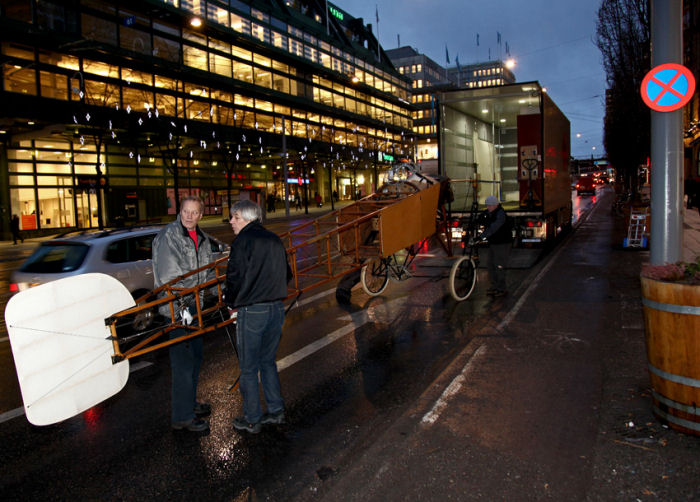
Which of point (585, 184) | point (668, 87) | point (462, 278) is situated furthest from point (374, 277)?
point (585, 184)

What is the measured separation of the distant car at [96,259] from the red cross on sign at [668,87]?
6989 millimetres

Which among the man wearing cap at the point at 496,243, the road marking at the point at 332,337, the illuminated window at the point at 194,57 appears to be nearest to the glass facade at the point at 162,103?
the illuminated window at the point at 194,57

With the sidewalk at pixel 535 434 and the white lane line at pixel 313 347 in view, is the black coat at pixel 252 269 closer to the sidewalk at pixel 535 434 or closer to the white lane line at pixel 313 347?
the sidewalk at pixel 535 434

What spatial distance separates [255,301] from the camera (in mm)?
4098

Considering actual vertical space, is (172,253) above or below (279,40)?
below

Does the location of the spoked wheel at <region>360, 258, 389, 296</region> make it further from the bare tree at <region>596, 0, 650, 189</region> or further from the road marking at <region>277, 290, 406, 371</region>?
the bare tree at <region>596, 0, 650, 189</region>

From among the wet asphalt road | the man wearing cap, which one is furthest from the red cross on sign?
the man wearing cap

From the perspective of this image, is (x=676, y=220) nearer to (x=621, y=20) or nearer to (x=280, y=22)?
(x=621, y=20)

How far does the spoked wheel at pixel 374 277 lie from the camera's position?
30.9 ft

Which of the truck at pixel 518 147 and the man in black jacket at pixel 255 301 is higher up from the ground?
the truck at pixel 518 147

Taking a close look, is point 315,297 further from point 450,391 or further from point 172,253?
point 172,253

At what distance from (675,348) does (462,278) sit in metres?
5.76

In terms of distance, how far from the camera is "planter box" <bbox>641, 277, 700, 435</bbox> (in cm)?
343

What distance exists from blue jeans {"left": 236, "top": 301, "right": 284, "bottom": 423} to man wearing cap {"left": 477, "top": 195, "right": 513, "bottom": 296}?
6003mm
